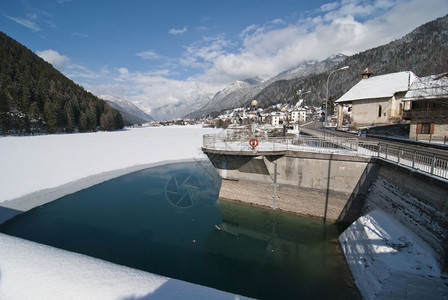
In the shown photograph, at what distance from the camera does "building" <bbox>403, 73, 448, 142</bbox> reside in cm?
2061

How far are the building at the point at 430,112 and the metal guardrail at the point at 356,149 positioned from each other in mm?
11026

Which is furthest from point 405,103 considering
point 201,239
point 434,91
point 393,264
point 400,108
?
point 201,239

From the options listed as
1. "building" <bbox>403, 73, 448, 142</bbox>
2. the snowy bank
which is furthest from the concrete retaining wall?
"building" <bbox>403, 73, 448, 142</bbox>

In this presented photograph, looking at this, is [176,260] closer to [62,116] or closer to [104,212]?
[104,212]

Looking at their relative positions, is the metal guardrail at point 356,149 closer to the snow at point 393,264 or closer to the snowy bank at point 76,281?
the snow at point 393,264

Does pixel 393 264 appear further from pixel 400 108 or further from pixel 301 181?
pixel 400 108

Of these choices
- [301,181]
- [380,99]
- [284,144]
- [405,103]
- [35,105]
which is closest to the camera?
[301,181]

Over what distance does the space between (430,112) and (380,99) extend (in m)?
14.1

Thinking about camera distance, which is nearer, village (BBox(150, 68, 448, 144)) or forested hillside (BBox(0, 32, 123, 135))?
village (BBox(150, 68, 448, 144))

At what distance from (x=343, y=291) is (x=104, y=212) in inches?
661

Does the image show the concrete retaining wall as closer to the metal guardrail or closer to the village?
the metal guardrail

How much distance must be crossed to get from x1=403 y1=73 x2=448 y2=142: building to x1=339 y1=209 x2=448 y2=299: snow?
1778 cm

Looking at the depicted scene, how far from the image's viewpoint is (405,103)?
89.8 feet

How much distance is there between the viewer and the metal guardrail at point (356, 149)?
9.32 meters
